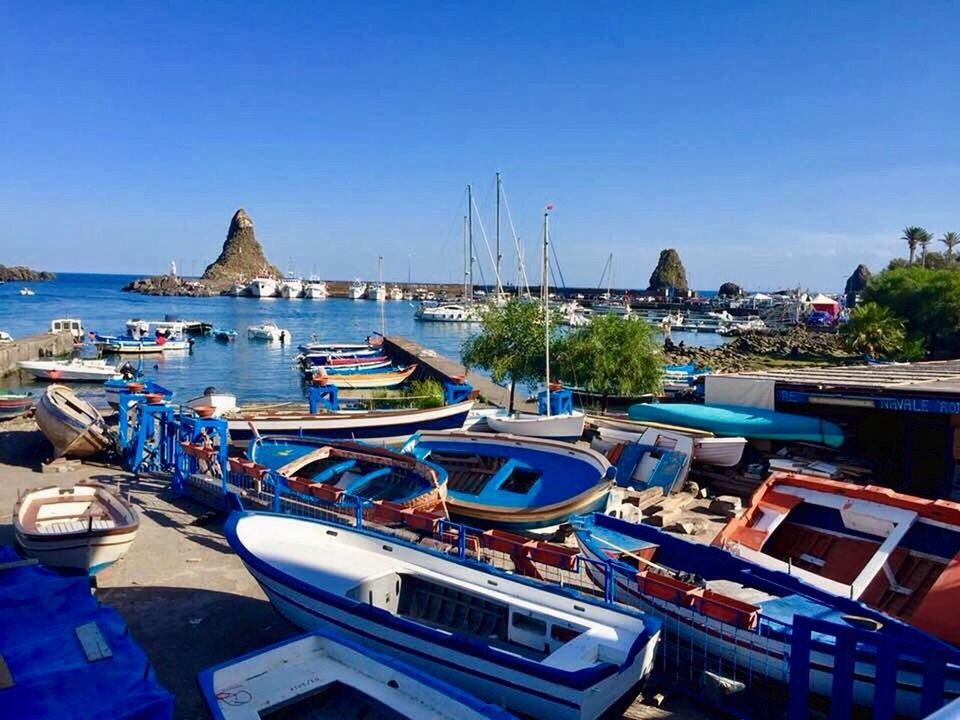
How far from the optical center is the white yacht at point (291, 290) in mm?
176000

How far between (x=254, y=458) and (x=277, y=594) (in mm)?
7049

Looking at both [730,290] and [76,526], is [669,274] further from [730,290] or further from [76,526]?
[76,526]

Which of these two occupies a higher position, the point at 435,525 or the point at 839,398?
the point at 839,398

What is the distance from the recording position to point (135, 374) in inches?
1421

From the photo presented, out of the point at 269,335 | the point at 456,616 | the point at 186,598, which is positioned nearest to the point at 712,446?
the point at 456,616

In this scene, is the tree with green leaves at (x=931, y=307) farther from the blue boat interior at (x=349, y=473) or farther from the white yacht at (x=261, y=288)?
the white yacht at (x=261, y=288)

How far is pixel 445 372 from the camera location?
127ft

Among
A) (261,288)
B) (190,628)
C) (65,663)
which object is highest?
(261,288)

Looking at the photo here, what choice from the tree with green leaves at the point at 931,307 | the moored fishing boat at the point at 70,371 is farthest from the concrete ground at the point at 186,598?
the tree with green leaves at the point at 931,307

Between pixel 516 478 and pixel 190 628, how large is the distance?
658 centimetres

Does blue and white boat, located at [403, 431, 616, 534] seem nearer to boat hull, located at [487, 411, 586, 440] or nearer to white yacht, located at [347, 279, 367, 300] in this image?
boat hull, located at [487, 411, 586, 440]

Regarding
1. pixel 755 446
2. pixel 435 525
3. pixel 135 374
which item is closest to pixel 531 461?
pixel 435 525

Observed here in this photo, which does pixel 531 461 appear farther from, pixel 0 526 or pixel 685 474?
pixel 0 526

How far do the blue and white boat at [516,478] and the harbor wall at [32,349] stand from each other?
3956cm
